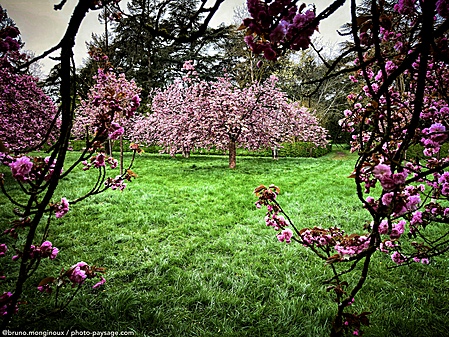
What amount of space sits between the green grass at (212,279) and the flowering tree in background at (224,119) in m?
4.61

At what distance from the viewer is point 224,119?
349 inches

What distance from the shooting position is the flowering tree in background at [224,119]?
8.88m

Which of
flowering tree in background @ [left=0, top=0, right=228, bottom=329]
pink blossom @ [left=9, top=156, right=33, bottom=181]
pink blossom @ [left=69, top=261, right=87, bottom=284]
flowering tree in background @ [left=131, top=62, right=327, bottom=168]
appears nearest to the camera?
flowering tree in background @ [left=0, top=0, right=228, bottom=329]

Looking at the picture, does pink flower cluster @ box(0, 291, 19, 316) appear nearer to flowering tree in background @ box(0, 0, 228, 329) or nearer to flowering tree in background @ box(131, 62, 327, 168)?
flowering tree in background @ box(0, 0, 228, 329)

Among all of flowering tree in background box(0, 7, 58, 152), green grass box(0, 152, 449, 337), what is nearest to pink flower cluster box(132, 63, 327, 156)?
flowering tree in background box(0, 7, 58, 152)

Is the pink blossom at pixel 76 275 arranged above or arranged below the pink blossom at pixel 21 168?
below

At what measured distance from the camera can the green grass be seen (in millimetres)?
1949

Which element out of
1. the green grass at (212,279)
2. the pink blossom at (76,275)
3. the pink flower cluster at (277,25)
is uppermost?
the pink flower cluster at (277,25)

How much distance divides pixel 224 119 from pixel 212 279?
6.87m

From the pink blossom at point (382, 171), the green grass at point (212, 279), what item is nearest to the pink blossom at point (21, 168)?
the green grass at point (212, 279)

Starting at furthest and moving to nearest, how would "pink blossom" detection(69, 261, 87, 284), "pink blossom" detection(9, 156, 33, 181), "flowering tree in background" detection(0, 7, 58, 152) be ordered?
"flowering tree in background" detection(0, 7, 58, 152)
"pink blossom" detection(69, 261, 87, 284)
"pink blossom" detection(9, 156, 33, 181)

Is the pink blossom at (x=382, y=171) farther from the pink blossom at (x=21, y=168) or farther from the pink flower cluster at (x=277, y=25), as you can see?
the pink blossom at (x=21, y=168)

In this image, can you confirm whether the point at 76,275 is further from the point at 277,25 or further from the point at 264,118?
the point at 264,118

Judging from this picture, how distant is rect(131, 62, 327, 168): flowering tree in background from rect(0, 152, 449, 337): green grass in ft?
15.1
